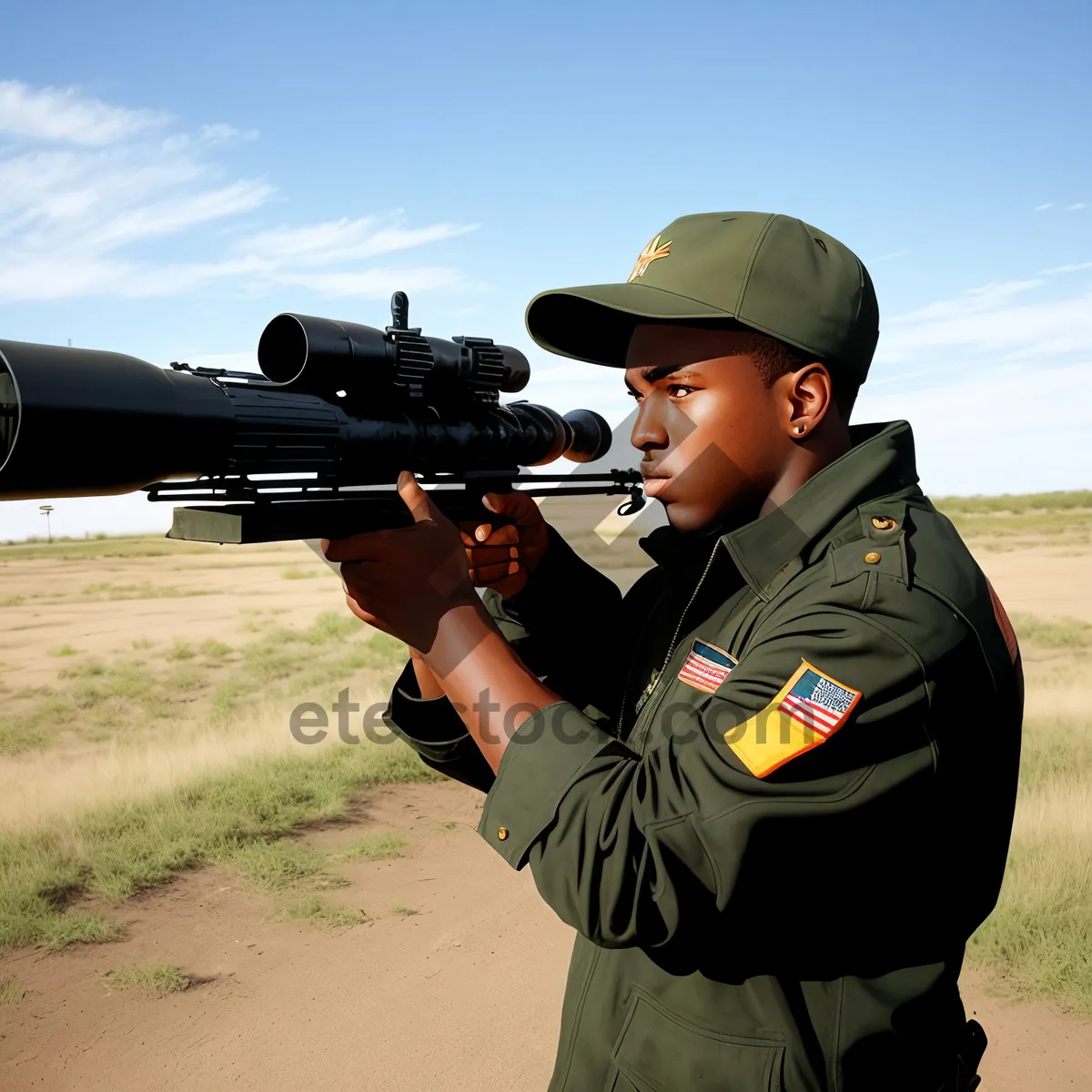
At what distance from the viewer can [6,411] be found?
173cm

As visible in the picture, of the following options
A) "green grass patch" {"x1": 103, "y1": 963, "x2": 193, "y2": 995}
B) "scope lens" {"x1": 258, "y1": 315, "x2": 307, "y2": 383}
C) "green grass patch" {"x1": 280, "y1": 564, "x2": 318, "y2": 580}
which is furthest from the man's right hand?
"green grass patch" {"x1": 280, "y1": 564, "x2": 318, "y2": 580}

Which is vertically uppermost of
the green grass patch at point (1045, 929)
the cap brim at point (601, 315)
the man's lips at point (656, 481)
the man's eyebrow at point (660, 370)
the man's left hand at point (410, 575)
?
the cap brim at point (601, 315)

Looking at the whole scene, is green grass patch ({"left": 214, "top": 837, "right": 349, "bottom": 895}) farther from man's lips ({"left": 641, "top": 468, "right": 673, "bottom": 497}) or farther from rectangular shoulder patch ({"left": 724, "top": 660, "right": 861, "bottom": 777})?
rectangular shoulder patch ({"left": 724, "top": 660, "right": 861, "bottom": 777})

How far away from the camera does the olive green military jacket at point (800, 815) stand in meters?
1.56

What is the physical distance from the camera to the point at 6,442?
5.68ft

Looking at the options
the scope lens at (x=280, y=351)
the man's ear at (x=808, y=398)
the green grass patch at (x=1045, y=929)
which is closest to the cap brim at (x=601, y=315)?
the man's ear at (x=808, y=398)

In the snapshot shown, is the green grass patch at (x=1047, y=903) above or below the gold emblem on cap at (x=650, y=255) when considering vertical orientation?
below

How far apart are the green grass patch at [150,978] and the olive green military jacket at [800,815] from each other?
4602mm

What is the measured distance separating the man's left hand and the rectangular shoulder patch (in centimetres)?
64

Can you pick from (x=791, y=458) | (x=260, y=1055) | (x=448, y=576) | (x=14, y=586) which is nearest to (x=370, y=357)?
(x=448, y=576)

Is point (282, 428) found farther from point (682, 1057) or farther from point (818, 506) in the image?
point (682, 1057)

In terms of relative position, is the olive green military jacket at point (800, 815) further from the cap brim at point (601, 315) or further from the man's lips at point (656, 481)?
the cap brim at point (601, 315)

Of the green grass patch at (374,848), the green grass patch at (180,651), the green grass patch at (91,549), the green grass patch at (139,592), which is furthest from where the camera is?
the green grass patch at (91,549)

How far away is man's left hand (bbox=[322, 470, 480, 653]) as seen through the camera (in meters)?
1.94
